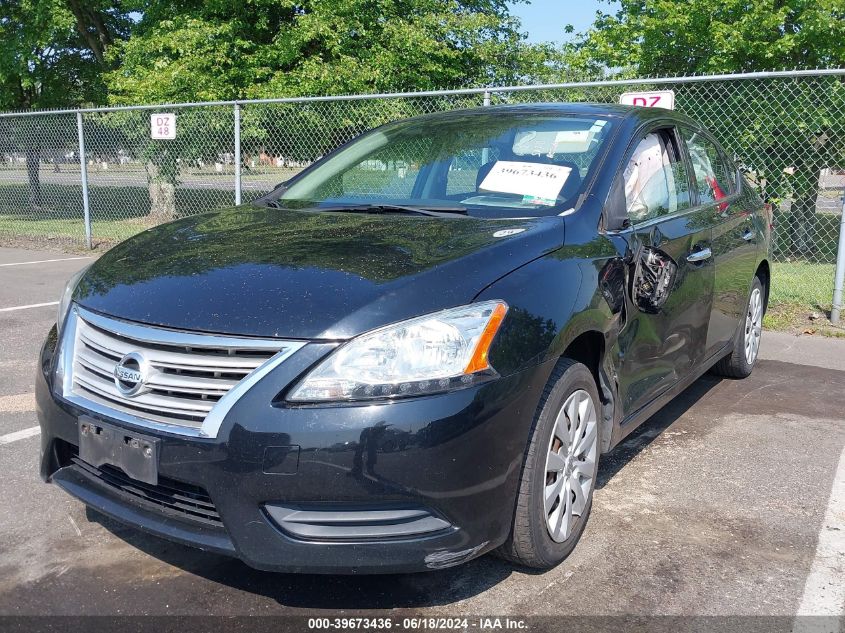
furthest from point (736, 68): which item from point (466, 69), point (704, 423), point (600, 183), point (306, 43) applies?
point (600, 183)

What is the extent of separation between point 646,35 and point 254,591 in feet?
45.2

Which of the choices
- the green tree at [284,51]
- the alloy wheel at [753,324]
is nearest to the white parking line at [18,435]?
the alloy wheel at [753,324]

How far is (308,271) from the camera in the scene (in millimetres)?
2549

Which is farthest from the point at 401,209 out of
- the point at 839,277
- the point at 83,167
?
the point at 83,167

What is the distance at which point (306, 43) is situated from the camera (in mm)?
14766

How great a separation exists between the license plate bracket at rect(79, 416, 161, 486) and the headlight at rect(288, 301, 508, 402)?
501 millimetres

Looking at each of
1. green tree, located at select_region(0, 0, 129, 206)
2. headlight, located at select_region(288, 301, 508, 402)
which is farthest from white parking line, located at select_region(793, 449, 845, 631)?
green tree, located at select_region(0, 0, 129, 206)

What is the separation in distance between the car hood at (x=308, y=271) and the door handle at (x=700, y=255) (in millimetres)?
1097

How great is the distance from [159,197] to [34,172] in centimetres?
292

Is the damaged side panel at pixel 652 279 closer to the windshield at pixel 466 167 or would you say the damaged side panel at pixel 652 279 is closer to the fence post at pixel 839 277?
the windshield at pixel 466 167

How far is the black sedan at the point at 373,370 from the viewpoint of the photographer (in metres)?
2.22

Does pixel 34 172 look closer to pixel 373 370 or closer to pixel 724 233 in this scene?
pixel 724 233

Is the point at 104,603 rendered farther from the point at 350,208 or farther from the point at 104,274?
the point at 350,208

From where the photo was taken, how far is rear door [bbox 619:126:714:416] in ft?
10.7
